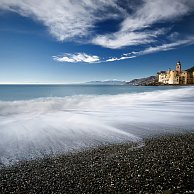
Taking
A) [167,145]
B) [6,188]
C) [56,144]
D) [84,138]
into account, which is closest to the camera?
[6,188]

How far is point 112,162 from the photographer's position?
486cm

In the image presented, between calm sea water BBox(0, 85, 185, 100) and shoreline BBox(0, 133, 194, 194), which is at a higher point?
calm sea water BBox(0, 85, 185, 100)

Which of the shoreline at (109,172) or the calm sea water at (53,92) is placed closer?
the shoreline at (109,172)

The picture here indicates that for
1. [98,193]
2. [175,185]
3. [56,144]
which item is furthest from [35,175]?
[175,185]

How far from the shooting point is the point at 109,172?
14.2ft

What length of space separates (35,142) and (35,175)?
2.58 metres

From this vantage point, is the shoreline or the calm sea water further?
the calm sea water

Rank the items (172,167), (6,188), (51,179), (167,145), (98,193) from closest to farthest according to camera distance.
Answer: (98,193) → (6,188) → (51,179) → (172,167) → (167,145)

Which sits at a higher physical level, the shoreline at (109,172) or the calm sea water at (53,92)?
the calm sea water at (53,92)

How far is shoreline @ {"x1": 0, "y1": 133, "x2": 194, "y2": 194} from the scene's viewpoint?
12.3ft

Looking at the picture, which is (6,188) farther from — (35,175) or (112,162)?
(112,162)

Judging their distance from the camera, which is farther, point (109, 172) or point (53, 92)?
point (53, 92)

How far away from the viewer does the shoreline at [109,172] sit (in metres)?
3.73

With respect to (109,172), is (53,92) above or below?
above
